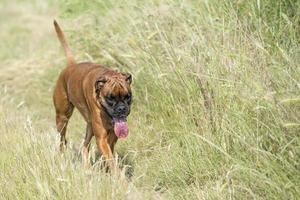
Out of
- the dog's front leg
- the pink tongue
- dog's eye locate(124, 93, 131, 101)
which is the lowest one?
the dog's front leg

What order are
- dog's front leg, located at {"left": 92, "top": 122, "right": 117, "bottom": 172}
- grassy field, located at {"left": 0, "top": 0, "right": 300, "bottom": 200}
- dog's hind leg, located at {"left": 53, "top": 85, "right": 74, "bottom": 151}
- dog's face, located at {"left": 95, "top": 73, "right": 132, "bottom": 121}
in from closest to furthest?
grassy field, located at {"left": 0, "top": 0, "right": 300, "bottom": 200} < dog's face, located at {"left": 95, "top": 73, "right": 132, "bottom": 121} < dog's front leg, located at {"left": 92, "top": 122, "right": 117, "bottom": 172} < dog's hind leg, located at {"left": 53, "top": 85, "right": 74, "bottom": 151}

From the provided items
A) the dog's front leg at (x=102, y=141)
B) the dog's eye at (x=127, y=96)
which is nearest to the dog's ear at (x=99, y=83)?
the dog's eye at (x=127, y=96)

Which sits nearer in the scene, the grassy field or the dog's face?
the grassy field

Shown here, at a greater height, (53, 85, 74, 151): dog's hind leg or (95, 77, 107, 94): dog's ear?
(95, 77, 107, 94): dog's ear

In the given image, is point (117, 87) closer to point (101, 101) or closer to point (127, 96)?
point (127, 96)

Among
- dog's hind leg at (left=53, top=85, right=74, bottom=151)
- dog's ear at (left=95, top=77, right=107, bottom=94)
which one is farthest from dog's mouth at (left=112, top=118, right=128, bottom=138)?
dog's hind leg at (left=53, top=85, right=74, bottom=151)

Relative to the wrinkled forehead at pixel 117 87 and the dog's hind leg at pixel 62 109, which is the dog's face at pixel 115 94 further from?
the dog's hind leg at pixel 62 109

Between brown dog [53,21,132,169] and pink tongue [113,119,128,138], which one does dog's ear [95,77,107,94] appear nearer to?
brown dog [53,21,132,169]

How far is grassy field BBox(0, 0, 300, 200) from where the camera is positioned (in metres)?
5.06

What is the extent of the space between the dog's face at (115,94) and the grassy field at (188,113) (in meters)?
0.51

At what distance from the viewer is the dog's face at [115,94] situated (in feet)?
20.3

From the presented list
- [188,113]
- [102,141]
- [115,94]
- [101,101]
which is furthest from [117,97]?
[188,113]

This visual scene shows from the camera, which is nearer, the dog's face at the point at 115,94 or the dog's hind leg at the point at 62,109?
the dog's face at the point at 115,94

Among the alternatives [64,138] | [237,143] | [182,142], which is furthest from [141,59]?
[237,143]
